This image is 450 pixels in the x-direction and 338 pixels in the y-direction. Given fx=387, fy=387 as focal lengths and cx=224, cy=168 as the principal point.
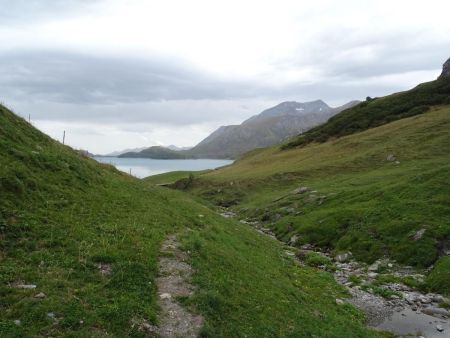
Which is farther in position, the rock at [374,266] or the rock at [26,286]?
the rock at [374,266]

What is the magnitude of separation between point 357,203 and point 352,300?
20.6 m

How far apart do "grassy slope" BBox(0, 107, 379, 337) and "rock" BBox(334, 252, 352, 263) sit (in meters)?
6.29

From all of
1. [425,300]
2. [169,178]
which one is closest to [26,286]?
[425,300]

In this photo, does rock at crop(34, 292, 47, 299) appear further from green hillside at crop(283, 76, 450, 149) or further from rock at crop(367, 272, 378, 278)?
green hillside at crop(283, 76, 450, 149)

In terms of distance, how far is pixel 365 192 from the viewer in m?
46.1

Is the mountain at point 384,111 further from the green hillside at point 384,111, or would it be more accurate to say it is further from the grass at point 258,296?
the grass at point 258,296

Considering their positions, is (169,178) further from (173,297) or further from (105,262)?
(173,297)

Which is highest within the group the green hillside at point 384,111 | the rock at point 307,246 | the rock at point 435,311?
the green hillside at point 384,111

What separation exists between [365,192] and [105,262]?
37.0m

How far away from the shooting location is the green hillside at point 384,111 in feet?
299

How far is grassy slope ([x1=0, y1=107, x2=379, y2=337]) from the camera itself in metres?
12.7

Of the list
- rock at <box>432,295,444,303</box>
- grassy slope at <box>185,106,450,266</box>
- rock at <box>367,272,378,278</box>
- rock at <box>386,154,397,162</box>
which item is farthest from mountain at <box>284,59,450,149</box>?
rock at <box>432,295,444,303</box>

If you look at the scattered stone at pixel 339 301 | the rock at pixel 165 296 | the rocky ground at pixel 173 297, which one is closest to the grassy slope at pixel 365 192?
the scattered stone at pixel 339 301

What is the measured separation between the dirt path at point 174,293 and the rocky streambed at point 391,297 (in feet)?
34.6
